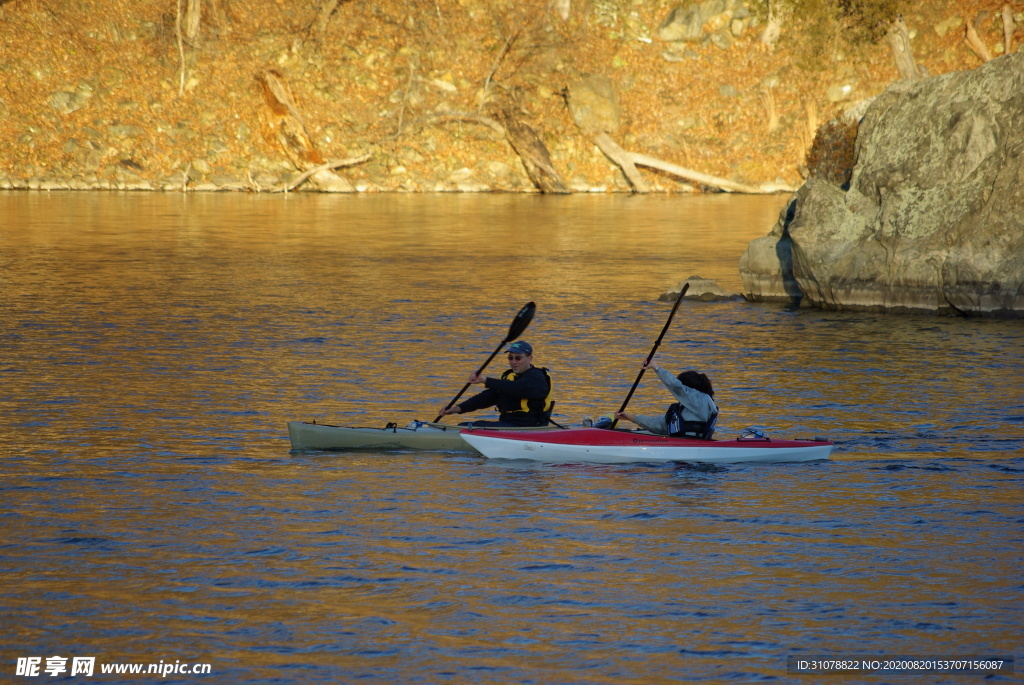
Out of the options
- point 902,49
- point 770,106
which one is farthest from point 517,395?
point 770,106

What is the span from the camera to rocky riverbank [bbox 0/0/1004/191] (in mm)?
51125

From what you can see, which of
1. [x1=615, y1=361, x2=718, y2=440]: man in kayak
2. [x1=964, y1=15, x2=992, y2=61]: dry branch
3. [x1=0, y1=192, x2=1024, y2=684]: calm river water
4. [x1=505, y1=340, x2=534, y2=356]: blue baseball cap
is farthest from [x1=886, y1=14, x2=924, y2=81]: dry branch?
[x1=505, y1=340, x2=534, y2=356]: blue baseball cap

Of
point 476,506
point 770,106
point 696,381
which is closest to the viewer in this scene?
point 476,506

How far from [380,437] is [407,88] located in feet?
143

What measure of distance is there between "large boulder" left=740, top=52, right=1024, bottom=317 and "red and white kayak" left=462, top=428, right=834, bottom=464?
9.88 meters

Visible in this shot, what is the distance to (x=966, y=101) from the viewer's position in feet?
70.3

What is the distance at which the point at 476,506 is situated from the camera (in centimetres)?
1055

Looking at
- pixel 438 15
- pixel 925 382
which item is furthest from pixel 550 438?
pixel 438 15

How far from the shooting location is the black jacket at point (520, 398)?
12328 mm

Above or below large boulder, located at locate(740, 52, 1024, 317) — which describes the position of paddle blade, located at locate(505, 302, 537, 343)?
below

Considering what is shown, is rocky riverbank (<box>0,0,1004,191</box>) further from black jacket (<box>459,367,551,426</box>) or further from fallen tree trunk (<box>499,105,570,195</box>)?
black jacket (<box>459,367,551,426</box>)

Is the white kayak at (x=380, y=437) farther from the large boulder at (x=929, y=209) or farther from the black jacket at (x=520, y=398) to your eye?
the large boulder at (x=929, y=209)

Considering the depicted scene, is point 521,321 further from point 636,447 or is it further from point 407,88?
point 407,88

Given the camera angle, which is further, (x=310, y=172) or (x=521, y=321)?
(x=310, y=172)
